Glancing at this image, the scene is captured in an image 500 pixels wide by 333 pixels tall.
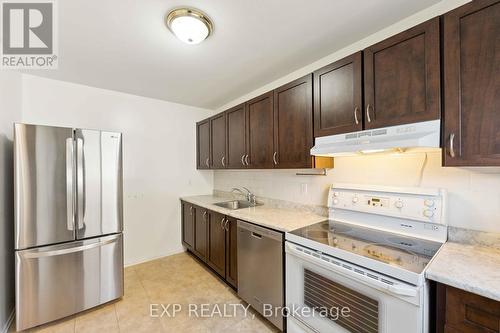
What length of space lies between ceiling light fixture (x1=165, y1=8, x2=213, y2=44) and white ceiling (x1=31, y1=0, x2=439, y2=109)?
0.05 meters

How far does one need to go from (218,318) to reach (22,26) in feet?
9.33

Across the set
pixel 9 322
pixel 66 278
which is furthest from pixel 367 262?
pixel 9 322

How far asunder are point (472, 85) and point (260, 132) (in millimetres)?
1604

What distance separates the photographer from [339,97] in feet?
5.37

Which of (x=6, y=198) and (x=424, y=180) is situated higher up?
(x=424, y=180)

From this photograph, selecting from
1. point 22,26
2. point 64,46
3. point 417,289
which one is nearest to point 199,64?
point 64,46

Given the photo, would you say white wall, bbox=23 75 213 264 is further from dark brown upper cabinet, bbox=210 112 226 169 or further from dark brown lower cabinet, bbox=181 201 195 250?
dark brown upper cabinet, bbox=210 112 226 169

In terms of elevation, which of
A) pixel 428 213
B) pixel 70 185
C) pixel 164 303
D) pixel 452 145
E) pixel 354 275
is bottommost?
pixel 164 303

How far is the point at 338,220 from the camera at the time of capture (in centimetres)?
192

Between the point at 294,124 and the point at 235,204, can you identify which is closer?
the point at 294,124

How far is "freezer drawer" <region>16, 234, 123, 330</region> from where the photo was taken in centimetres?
178

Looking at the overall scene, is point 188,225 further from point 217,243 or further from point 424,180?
point 424,180

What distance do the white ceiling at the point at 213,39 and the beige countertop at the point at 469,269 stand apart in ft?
5.14

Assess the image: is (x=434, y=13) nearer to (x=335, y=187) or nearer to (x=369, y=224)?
Result: (x=335, y=187)
